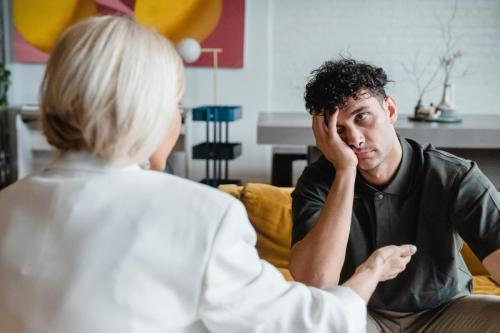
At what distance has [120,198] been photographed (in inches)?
36.7

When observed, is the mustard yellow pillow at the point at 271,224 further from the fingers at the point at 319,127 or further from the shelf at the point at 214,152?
the shelf at the point at 214,152

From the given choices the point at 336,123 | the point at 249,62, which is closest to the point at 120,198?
the point at 336,123

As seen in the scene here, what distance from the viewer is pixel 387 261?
4.30 feet

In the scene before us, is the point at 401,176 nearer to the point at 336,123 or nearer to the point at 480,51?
the point at 336,123

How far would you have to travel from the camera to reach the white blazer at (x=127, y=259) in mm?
907

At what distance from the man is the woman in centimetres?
67

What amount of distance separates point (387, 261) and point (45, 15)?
15.9 ft

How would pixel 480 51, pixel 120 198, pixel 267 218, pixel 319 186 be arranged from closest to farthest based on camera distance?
pixel 120 198, pixel 319 186, pixel 267 218, pixel 480 51

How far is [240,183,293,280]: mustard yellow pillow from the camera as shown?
2416 millimetres

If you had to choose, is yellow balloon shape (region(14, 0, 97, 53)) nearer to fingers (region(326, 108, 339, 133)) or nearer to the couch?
the couch

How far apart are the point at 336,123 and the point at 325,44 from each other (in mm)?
3827

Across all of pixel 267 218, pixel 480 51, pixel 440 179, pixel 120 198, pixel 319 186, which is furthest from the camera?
pixel 480 51

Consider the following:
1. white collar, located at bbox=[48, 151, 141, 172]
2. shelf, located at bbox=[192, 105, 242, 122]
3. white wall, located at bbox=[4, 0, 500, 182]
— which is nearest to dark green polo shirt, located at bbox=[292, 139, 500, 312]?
white collar, located at bbox=[48, 151, 141, 172]

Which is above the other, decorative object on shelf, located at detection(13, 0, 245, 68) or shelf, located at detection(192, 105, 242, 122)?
decorative object on shelf, located at detection(13, 0, 245, 68)
